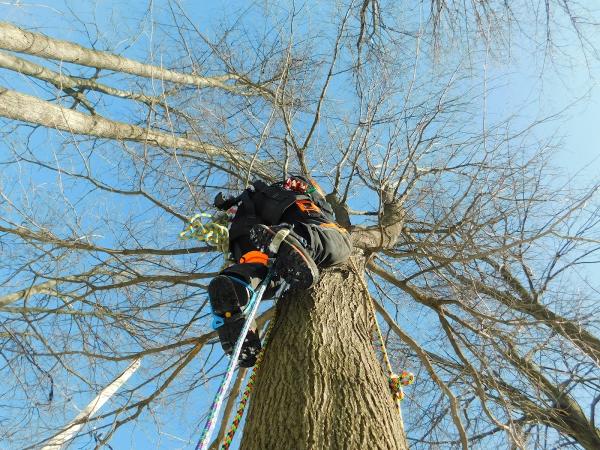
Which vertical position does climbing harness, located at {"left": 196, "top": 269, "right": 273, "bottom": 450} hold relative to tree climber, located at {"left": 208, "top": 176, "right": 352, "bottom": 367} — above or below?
below

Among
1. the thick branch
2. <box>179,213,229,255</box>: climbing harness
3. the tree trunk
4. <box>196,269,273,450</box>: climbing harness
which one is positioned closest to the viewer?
<box>196,269,273,450</box>: climbing harness

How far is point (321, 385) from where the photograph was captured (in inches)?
76.2

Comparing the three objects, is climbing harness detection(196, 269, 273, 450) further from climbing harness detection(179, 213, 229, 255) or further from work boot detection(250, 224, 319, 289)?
climbing harness detection(179, 213, 229, 255)

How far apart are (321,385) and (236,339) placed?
0.42 m

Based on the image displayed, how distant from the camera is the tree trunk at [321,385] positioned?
1.75 m

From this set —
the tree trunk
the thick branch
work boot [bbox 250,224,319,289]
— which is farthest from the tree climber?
the thick branch

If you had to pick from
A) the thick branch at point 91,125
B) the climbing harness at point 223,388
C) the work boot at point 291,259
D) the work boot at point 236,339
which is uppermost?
the thick branch at point 91,125

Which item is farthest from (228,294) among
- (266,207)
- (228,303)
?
(266,207)

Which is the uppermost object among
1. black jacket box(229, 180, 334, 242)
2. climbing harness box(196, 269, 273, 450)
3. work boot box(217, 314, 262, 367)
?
black jacket box(229, 180, 334, 242)

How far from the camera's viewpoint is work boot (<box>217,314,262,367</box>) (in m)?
2.06

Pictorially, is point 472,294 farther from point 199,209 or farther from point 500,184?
point 199,209

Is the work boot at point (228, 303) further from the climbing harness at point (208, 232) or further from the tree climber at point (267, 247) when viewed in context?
the climbing harness at point (208, 232)

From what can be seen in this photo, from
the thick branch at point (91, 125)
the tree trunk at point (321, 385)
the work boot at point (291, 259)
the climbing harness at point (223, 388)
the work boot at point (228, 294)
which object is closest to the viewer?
the climbing harness at point (223, 388)

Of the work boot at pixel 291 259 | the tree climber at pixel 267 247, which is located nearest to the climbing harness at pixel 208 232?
the tree climber at pixel 267 247
